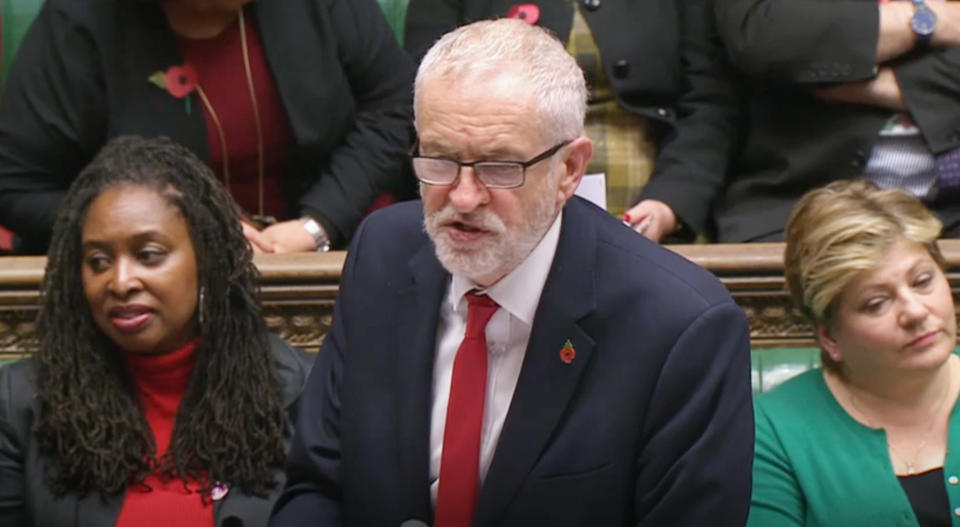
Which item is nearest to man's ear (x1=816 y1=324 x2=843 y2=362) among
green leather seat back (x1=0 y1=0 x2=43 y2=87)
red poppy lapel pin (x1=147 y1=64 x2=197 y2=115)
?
red poppy lapel pin (x1=147 y1=64 x2=197 y2=115)

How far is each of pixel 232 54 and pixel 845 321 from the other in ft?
3.90

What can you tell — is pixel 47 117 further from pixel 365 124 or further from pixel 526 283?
pixel 526 283

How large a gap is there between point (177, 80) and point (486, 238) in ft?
3.92

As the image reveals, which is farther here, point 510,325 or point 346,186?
point 346,186

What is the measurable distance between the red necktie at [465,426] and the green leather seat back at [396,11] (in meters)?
1.48

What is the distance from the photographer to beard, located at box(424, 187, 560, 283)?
1.64 metres

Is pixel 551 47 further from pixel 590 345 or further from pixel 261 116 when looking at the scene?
pixel 261 116

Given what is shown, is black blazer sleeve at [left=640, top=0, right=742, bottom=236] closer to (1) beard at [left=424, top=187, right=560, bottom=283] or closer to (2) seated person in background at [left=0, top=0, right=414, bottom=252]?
(2) seated person in background at [left=0, top=0, right=414, bottom=252]

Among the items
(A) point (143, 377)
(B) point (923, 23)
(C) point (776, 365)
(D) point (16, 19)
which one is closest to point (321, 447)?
(A) point (143, 377)

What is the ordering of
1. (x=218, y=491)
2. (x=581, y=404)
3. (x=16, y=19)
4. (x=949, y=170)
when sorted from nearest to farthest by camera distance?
(x=581, y=404) < (x=218, y=491) < (x=949, y=170) < (x=16, y=19)

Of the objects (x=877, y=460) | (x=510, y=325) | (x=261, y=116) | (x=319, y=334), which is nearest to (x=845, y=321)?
(x=877, y=460)

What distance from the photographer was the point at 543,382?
5.63ft

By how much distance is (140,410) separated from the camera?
2.18 m

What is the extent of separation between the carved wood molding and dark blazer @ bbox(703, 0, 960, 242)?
190mm
